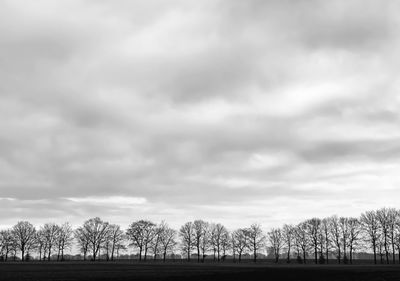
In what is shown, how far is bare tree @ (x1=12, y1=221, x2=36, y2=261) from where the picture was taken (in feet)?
594

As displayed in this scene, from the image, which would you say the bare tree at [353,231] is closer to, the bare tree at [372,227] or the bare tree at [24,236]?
the bare tree at [372,227]

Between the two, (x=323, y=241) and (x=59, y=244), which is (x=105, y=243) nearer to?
(x=59, y=244)

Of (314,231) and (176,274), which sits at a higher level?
(314,231)

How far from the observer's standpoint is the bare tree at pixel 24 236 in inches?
7126

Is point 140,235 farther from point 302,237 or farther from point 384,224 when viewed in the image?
point 384,224

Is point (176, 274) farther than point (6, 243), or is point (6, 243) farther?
point (6, 243)

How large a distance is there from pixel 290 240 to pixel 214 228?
34.0 meters

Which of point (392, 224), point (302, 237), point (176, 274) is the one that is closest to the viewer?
point (176, 274)

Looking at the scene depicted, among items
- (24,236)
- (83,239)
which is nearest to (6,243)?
(24,236)

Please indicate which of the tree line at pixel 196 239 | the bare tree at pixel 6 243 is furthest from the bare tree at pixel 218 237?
the bare tree at pixel 6 243

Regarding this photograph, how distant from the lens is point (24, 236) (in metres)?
184

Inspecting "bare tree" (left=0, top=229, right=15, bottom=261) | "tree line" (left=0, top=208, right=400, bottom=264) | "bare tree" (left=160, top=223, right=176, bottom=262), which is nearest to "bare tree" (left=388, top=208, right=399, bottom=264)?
"tree line" (left=0, top=208, right=400, bottom=264)

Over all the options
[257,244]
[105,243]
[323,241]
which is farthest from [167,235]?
[323,241]

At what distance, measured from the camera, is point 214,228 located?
7835 inches
